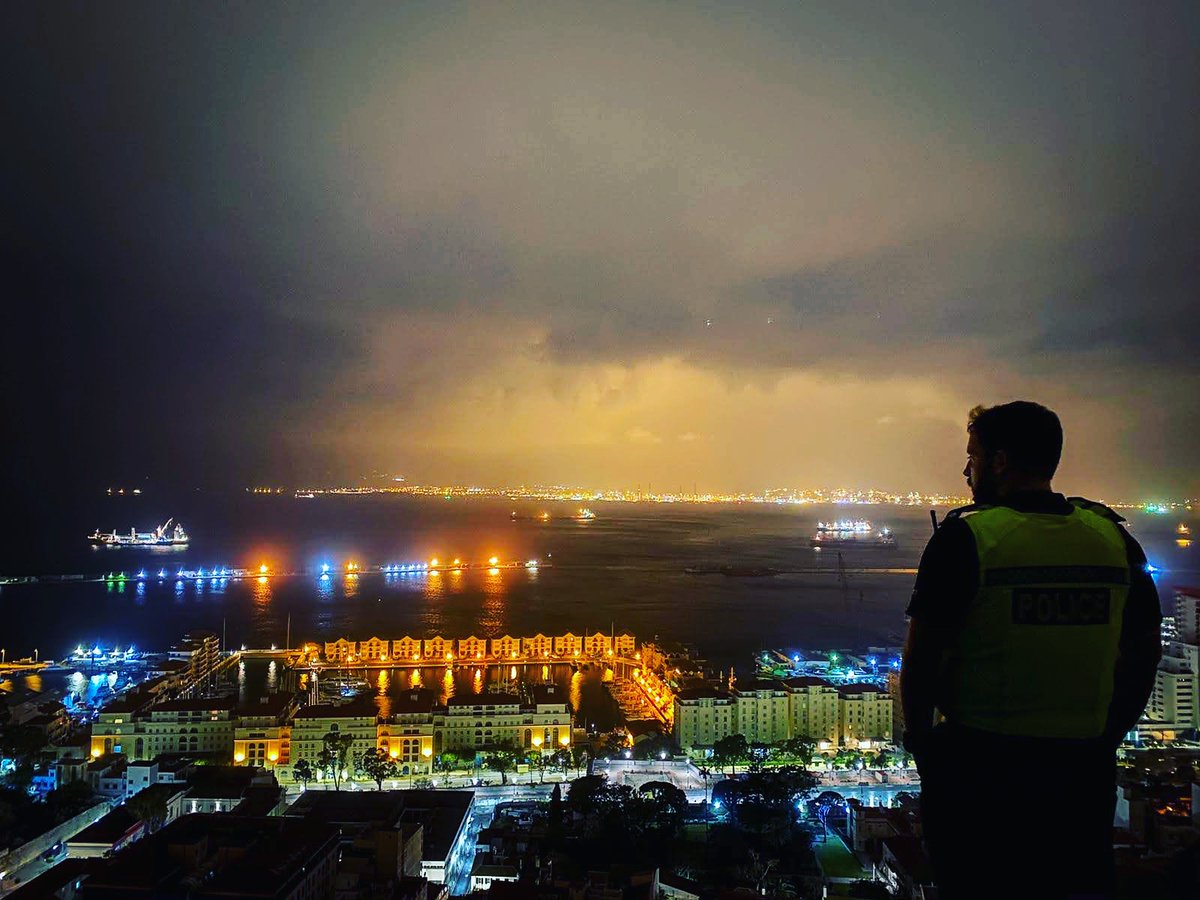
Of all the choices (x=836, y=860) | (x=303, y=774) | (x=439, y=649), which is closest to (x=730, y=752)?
(x=836, y=860)

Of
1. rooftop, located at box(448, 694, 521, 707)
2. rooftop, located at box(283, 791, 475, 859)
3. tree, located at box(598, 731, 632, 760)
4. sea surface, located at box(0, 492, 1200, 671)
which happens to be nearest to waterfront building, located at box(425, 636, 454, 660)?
sea surface, located at box(0, 492, 1200, 671)

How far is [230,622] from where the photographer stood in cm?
1145

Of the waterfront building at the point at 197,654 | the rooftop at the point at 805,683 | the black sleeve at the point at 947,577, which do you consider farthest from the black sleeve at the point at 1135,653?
the waterfront building at the point at 197,654

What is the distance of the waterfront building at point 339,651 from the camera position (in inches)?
368

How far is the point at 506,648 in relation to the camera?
981cm

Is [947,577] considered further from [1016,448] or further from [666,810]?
[666,810]

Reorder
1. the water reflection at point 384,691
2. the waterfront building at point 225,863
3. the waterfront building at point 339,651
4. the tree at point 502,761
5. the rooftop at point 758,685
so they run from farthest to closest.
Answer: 1. the waterfront building at point 339,651
2. the water reflection at point 384,691
3. the rooftop at point 758,685
4. the tree at point 502,761
5. the waterfront building at point 225,863

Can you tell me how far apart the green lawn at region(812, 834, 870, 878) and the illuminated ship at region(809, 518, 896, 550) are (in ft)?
62.3

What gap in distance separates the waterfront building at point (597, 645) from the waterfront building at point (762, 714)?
3.66m

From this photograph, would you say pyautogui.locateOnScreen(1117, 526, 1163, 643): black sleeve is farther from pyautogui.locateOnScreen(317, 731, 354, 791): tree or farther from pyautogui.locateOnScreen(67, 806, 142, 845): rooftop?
pyautogui.locateOnScreen(317, 731, 354, 791): tree

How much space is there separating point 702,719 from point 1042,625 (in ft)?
19.7

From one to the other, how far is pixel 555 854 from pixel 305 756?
2.77 meters

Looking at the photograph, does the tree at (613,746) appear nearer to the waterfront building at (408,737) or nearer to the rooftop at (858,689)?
the waterfront building at (408,737)

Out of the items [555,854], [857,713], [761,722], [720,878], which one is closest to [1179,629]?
[857,713]
